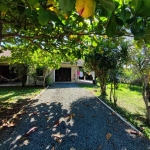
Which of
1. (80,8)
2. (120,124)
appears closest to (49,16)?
(80,8)

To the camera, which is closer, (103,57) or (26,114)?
(26,114)

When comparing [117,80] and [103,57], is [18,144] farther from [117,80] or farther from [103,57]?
[103,57]

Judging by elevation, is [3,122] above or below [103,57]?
below

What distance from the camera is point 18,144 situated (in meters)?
4.20

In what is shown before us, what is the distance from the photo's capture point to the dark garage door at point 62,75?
2870cm

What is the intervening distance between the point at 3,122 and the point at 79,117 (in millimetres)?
2932

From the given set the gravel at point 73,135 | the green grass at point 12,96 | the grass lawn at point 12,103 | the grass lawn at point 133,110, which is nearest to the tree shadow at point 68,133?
the gravel at point 73,135

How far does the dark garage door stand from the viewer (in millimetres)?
28697

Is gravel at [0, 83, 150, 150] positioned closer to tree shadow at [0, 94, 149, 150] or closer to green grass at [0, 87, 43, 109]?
tree shadow at [0, 94, 149, 150]

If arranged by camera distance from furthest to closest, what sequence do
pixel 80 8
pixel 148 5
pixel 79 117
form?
pixel 79 117 < pixel 148 5 < pixel 80 8

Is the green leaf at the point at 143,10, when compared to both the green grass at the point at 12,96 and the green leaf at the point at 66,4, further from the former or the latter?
the green grass at the point at 12,96

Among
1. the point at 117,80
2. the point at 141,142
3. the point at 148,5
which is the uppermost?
the point at 148,5

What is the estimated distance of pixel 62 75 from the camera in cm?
2892

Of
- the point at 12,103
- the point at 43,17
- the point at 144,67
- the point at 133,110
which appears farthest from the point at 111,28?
the point at 12,103
